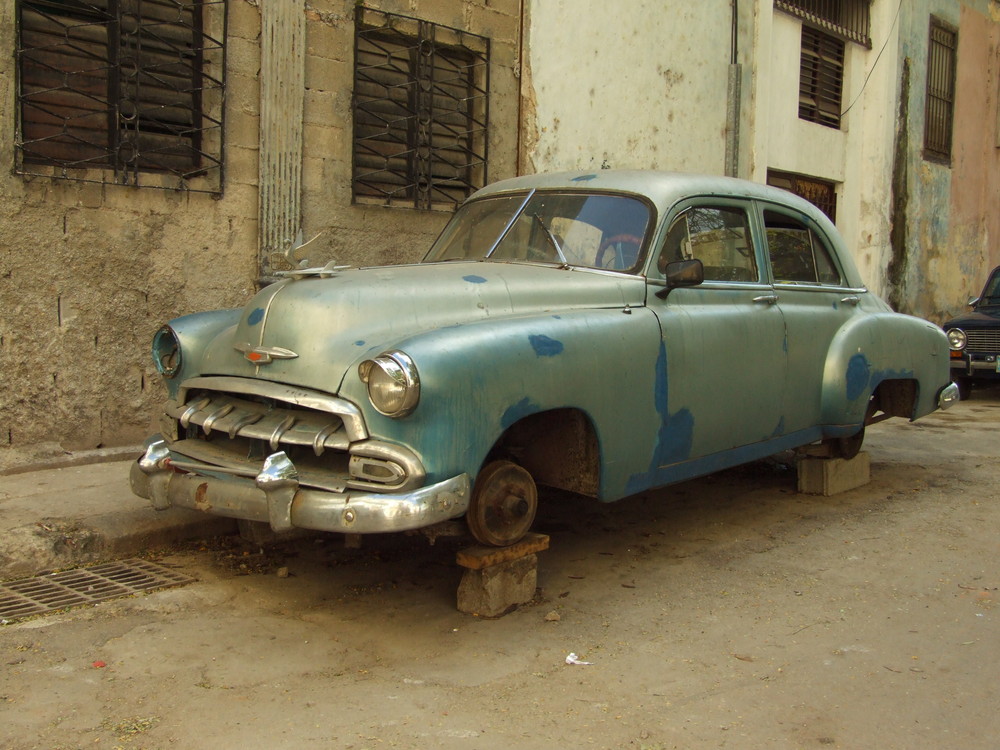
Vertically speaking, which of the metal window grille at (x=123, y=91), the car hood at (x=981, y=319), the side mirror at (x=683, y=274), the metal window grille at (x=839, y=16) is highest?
the metal window grille at (x=839, y=16)

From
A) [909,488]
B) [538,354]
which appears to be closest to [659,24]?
[909,488]

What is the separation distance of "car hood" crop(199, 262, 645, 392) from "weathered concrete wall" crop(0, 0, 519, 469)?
247cm

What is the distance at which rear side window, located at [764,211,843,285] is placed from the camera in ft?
16.5

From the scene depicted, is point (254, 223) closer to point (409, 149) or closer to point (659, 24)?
point (409, 149)

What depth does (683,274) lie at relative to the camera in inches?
161

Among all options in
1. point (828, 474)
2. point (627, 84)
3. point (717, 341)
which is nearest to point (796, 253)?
point (717, 341)

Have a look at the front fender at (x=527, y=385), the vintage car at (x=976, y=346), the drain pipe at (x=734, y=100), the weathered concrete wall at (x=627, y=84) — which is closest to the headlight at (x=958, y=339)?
the vintage car at (x=976, y=346)

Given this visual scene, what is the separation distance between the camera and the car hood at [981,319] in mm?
10078

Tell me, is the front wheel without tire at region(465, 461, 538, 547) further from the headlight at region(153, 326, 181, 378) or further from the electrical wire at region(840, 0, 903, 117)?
the electrical wire at region(840, 0, 903, 117)

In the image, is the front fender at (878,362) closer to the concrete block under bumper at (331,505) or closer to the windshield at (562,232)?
the windshield at (562,232)

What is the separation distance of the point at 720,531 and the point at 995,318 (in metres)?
6.81

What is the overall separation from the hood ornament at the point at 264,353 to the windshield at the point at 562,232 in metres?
1.28

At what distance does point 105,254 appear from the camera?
19.9 feet

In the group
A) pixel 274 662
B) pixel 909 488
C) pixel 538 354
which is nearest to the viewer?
pixel 274 662
